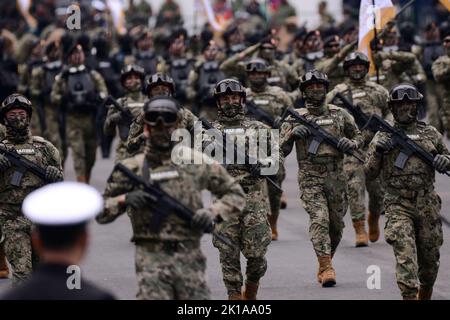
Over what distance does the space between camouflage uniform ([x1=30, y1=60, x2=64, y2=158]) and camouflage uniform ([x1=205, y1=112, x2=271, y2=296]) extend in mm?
10053

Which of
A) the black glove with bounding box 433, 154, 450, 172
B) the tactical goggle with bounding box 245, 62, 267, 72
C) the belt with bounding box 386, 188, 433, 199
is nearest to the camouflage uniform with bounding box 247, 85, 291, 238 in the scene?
the tactical goggle with bounding box 245, 62, 267, 72

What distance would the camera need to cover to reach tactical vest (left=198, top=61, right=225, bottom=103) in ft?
73.9

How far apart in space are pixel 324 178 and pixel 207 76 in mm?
8789

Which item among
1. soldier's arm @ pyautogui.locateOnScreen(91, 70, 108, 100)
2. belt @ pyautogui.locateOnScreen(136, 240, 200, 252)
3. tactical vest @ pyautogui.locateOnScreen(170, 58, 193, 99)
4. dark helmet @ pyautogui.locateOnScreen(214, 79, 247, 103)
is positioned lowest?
belt @ pyautogui.locateOnScreen(136, 240, 200, 252)

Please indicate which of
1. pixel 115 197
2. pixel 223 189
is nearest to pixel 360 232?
pixel 223 189

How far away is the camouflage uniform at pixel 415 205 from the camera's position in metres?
11.9

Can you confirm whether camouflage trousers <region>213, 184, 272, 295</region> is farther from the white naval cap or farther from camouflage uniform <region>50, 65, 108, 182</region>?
camouflage uniform <region>50, 65, 108, 182</region>

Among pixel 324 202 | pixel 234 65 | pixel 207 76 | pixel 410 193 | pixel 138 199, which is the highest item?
pixel 207 76

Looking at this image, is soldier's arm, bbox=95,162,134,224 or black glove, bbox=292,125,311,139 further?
black glove, bbox=292,125,311,139

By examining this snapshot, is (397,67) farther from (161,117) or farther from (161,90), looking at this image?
(161,117)

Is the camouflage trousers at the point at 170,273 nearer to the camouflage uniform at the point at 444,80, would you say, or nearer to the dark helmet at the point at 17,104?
the dark helmet at the point at 17,104

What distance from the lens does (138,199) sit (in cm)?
936
